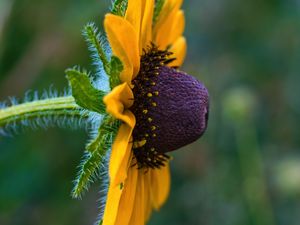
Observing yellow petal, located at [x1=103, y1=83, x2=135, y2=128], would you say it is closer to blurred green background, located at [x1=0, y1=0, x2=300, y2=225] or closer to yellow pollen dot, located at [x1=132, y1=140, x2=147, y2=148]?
yellow pollen dot, located at [x1=132, y1=140, x2=147, y2=148]

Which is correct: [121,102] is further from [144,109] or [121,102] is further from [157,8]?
[157,8]

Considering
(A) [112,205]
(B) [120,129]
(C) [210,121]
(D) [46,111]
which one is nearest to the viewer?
(A) [112,205]

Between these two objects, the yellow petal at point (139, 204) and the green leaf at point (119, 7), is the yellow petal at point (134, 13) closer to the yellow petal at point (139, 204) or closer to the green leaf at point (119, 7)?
the green leaf at point (119, 7)

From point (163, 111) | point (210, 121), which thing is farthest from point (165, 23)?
point (210, 121)

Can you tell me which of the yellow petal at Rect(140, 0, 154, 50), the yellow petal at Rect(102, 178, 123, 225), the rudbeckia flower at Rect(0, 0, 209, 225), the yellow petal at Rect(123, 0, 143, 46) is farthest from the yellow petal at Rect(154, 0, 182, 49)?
the yellow petal at Rect(102, 178, 123, 225)

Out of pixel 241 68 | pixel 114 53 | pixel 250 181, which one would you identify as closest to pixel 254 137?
pixel 250 181

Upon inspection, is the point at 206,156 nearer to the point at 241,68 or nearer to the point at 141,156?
the point at 241,68
